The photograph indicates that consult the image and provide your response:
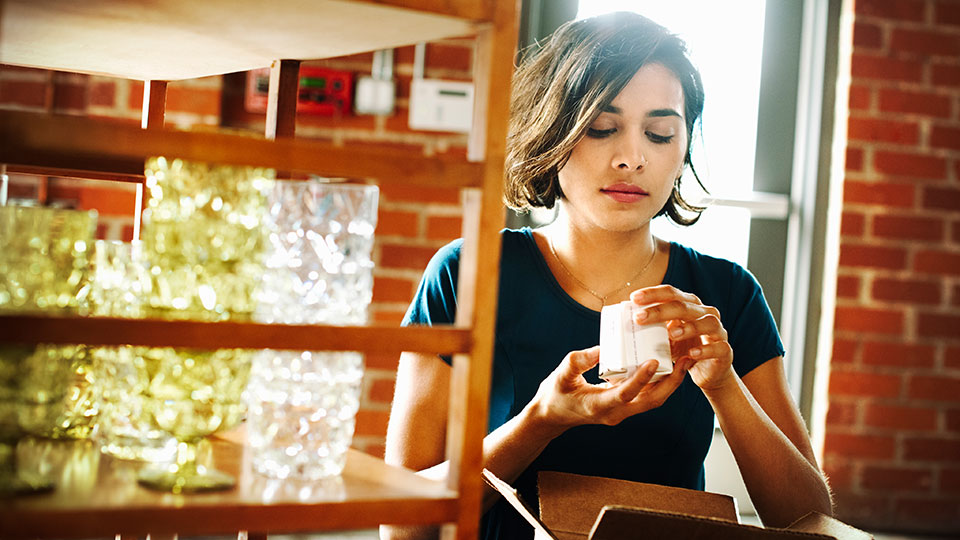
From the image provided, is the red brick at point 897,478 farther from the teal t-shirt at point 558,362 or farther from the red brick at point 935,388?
the teal t-shirt at point 558,362

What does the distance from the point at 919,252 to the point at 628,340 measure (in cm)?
188

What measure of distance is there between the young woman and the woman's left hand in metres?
0.02

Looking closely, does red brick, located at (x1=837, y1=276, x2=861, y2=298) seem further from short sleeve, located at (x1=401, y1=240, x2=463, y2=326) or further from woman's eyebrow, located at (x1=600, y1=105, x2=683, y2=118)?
short sleeve, located at (x1=401, y1=240, x2=463, y2=326)

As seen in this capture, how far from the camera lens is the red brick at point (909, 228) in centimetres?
235

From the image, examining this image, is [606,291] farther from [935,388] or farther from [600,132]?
[935,388]

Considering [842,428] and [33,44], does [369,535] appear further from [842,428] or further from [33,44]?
[33,44]

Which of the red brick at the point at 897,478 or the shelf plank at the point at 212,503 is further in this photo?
the red brick at the point at 897,478

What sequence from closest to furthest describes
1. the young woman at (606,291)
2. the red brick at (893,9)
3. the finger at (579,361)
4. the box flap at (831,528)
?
the box flap at (831,528) < the finger at (579,361) < the young woman at (606,291) < the red brick at (893,9)

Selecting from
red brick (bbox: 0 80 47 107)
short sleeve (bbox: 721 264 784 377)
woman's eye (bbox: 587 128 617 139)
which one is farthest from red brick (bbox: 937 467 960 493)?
red brick (bbox: 0 80 47 107)

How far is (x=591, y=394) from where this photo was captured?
2.73 ft

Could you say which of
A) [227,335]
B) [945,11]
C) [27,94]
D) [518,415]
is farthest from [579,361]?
[945,11]

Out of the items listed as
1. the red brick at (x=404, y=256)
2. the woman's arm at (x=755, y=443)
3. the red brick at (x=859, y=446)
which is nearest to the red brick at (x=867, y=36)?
the red brick at (x=859, y=446)

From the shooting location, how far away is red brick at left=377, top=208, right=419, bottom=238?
2.10 m

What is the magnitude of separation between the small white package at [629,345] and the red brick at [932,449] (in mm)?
1888
